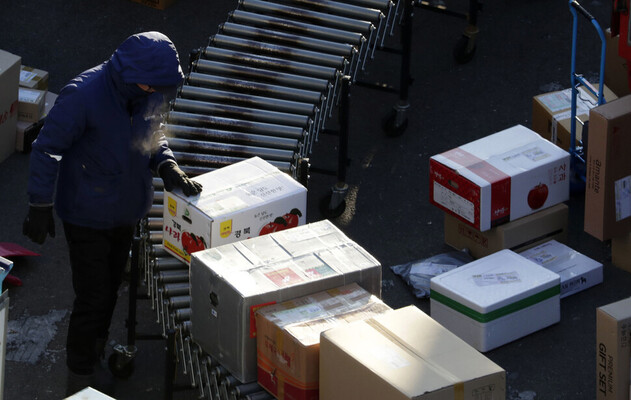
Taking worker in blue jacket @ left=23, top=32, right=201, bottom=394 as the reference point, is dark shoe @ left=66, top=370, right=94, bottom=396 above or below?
below

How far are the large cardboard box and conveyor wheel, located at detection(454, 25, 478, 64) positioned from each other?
2840 millimetres

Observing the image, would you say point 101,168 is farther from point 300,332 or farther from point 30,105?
point 30,105

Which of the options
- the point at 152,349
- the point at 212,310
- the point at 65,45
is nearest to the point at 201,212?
the point at 212,310

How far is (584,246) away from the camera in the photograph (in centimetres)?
655

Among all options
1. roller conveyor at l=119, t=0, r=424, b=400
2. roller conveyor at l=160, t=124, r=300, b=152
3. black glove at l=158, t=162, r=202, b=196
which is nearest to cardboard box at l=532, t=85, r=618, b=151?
roller conveyor at l=119, t=0, r=424, b=400

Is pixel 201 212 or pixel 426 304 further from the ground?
pixel 201 212

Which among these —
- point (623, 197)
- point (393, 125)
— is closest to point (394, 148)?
point (393, 125)

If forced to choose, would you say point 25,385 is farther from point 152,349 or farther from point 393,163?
point 393,163

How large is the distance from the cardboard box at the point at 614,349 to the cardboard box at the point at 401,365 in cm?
91

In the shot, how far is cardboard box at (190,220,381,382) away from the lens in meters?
4.57

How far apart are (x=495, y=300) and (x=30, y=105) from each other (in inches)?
127

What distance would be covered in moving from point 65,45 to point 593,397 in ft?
15.0

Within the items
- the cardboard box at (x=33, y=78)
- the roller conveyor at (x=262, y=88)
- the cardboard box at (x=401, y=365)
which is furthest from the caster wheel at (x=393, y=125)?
the cardboard box at (x=401, y=365)

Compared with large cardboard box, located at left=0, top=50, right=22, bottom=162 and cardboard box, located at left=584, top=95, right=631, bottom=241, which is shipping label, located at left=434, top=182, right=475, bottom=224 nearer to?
cardboard box, located at left=584, top=95, right=631, bottom=241
